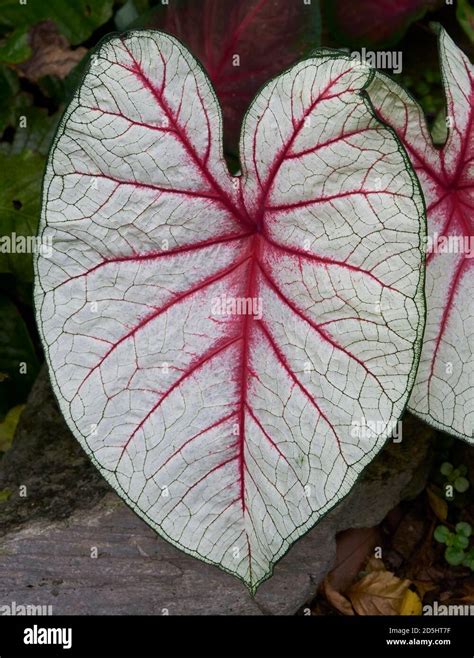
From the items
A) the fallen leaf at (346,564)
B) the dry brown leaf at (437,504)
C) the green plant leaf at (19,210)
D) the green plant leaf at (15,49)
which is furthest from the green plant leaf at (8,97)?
the dry brown leaf at (437,504)

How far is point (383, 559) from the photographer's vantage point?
203cm

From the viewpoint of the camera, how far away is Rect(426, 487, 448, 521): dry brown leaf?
6.75 feet

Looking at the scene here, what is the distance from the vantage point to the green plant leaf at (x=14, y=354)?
6.36 feet

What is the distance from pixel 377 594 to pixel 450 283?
0.96 metres

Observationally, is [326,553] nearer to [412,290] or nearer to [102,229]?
[412,290]

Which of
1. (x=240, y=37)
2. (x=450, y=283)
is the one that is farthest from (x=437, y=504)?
(x=240, y=37)

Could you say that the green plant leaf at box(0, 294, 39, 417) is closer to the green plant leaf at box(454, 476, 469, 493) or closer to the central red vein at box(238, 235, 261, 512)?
the central red vein at box(238, 235, 261, 512)

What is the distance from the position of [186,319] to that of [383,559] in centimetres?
109

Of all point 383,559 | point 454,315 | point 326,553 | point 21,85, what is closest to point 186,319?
point 454,315

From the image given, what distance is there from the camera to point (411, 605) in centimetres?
195

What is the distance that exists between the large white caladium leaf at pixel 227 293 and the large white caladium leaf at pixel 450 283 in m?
0.26

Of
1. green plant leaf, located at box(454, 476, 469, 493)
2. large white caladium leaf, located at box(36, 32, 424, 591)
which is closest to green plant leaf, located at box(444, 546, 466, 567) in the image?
green plant leaf, located at box(454, 476, 469, 493)

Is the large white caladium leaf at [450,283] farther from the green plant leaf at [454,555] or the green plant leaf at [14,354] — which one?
the green plant leaf at [14,354]
